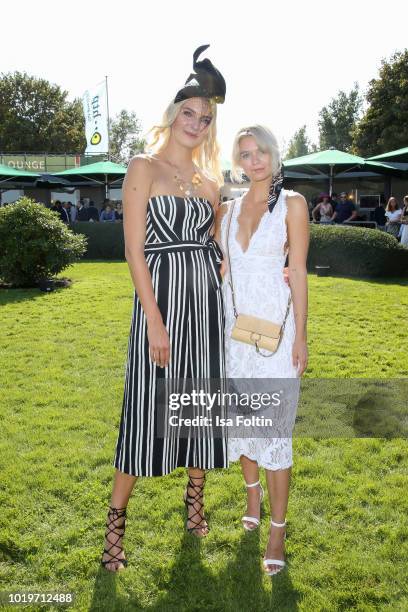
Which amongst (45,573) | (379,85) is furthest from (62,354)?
(379,85)

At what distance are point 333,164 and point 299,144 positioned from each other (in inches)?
3848

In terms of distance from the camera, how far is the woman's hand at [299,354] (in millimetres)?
2686

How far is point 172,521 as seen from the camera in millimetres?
3160

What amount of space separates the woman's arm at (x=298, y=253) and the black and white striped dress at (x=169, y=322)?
40 centimetres

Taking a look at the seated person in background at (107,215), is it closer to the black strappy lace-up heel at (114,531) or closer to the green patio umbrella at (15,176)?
the green patio umbrella at (15,176)

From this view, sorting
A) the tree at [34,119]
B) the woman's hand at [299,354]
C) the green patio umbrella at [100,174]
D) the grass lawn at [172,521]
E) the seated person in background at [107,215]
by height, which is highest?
the tree at [34,119]

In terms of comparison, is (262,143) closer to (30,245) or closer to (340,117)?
(30,245)

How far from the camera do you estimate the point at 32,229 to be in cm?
1091

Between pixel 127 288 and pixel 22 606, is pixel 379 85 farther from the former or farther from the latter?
pixel 22 606

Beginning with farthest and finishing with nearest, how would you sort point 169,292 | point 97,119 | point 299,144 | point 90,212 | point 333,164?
point 299,144 < point 97,119 < point 90,212 < point 333,164 < point 169,292

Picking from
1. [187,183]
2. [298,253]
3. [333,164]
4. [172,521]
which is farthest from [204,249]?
[333,164]

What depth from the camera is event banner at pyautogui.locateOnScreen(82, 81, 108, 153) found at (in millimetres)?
28394

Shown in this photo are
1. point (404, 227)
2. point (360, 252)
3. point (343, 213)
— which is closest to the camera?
point (360, 252)

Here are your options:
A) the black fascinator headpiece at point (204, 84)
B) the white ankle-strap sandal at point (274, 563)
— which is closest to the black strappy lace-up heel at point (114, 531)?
the white ankle-strap sandal at point (274, 563)
